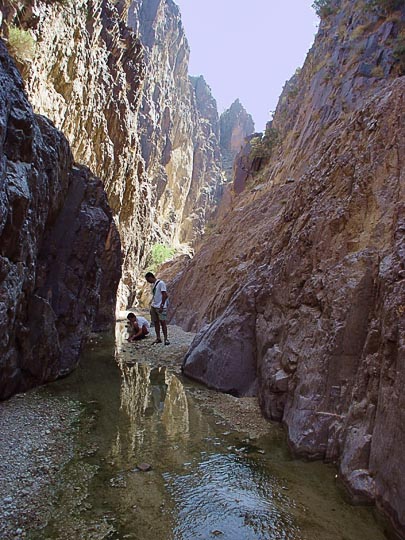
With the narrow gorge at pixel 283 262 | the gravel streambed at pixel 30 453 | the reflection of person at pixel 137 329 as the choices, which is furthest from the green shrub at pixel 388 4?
the gravel streambed at pixel 30 453

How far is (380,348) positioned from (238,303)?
4.53 metres

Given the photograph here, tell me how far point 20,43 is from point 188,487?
55.5ft

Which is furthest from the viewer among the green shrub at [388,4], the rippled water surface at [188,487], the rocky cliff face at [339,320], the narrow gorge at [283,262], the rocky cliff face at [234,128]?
the rocky cliff face at [234,128]

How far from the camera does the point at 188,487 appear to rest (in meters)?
4.68

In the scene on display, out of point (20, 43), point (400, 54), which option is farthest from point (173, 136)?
point (400, 54)

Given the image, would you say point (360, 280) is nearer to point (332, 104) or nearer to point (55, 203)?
point (55, 203)

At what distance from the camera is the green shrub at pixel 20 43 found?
1569 cm

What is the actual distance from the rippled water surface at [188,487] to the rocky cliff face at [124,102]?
1587 cm

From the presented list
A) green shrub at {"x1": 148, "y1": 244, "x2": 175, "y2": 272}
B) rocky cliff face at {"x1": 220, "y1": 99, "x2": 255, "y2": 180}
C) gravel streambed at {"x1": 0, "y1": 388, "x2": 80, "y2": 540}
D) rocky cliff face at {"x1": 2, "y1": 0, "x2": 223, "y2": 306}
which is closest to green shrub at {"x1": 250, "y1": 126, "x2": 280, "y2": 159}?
rocky cliff face at {"x1": 2, "y1": 0, "x2": 223, "y2": 306}

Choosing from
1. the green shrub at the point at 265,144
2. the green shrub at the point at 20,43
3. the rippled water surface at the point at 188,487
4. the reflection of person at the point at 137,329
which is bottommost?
the rippled water surface at the point at 188,487

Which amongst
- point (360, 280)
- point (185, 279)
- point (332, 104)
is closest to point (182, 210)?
point (185, 279)

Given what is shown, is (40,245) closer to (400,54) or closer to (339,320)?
(339,320)

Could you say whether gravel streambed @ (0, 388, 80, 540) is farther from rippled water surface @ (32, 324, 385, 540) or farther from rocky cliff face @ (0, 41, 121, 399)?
rocky cliff face @ (0, 41, 121, 399)

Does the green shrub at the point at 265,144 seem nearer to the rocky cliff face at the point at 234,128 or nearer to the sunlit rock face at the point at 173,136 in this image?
the sunlit rock face at the point at 173,136
